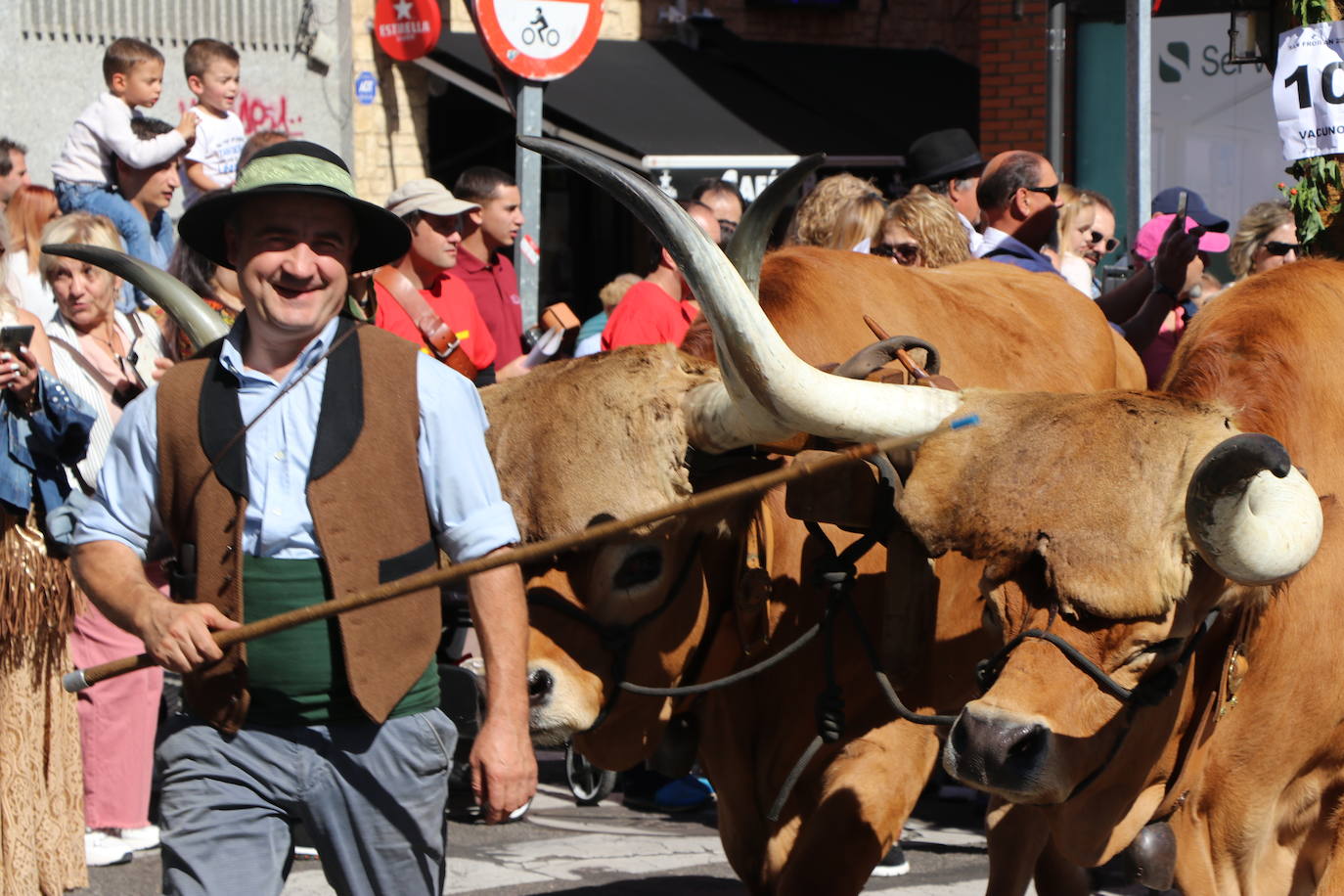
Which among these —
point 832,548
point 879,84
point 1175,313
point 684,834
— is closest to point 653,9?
point 879,84

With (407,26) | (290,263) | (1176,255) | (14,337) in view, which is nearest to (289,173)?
(290,263)

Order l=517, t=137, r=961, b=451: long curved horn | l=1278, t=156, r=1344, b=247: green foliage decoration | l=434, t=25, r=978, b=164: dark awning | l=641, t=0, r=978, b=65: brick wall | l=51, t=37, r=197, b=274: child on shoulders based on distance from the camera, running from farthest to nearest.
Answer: l=641, t=0, r=978, b=65: brick wall, l=434, t=25, r=978, b=164: dark awning, l=51, t=37, r=197, b=274: child on shoulders, l=1278, t=156, r=1344, b=247: green foliage decoration, l=517, t=137, r=961, b=451: long curved horn

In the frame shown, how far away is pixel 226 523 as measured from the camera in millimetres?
3309

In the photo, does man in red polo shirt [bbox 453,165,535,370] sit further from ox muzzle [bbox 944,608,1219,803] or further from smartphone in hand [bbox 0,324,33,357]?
ox muzzle [bbox 944,608,1219,803]

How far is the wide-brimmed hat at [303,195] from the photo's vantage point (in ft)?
11.0

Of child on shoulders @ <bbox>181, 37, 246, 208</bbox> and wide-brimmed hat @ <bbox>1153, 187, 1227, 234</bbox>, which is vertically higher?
child on shoulders @ <bbox>181, 37, 246, 208</bbox>

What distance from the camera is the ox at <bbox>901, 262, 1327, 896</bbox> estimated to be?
323cm

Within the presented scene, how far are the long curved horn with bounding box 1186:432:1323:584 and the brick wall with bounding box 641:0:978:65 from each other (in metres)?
13.6

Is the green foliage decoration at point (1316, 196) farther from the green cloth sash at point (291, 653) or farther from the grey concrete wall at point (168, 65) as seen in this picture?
the grey concrete wall at point (168, 65)

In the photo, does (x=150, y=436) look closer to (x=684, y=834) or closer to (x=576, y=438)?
(x=576, y=438)

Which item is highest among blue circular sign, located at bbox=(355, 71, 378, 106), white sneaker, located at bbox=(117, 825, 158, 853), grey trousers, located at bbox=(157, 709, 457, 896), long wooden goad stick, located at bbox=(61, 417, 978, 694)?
blue circular sign, located at bbox=(355, 71, 378, 106)

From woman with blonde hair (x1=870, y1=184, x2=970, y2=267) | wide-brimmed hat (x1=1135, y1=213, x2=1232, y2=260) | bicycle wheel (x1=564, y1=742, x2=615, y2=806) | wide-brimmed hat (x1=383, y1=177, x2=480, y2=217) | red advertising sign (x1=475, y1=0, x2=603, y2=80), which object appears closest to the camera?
woman with blonde hair (x1=870, y1=184, x2=970, y2=267)

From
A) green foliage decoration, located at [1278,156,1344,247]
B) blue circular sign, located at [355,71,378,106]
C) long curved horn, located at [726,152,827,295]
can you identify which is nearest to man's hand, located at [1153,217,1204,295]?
green foliage decoration, located at [1278,156,1344,247]

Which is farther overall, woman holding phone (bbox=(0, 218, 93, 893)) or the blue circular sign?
the blue circular sign
